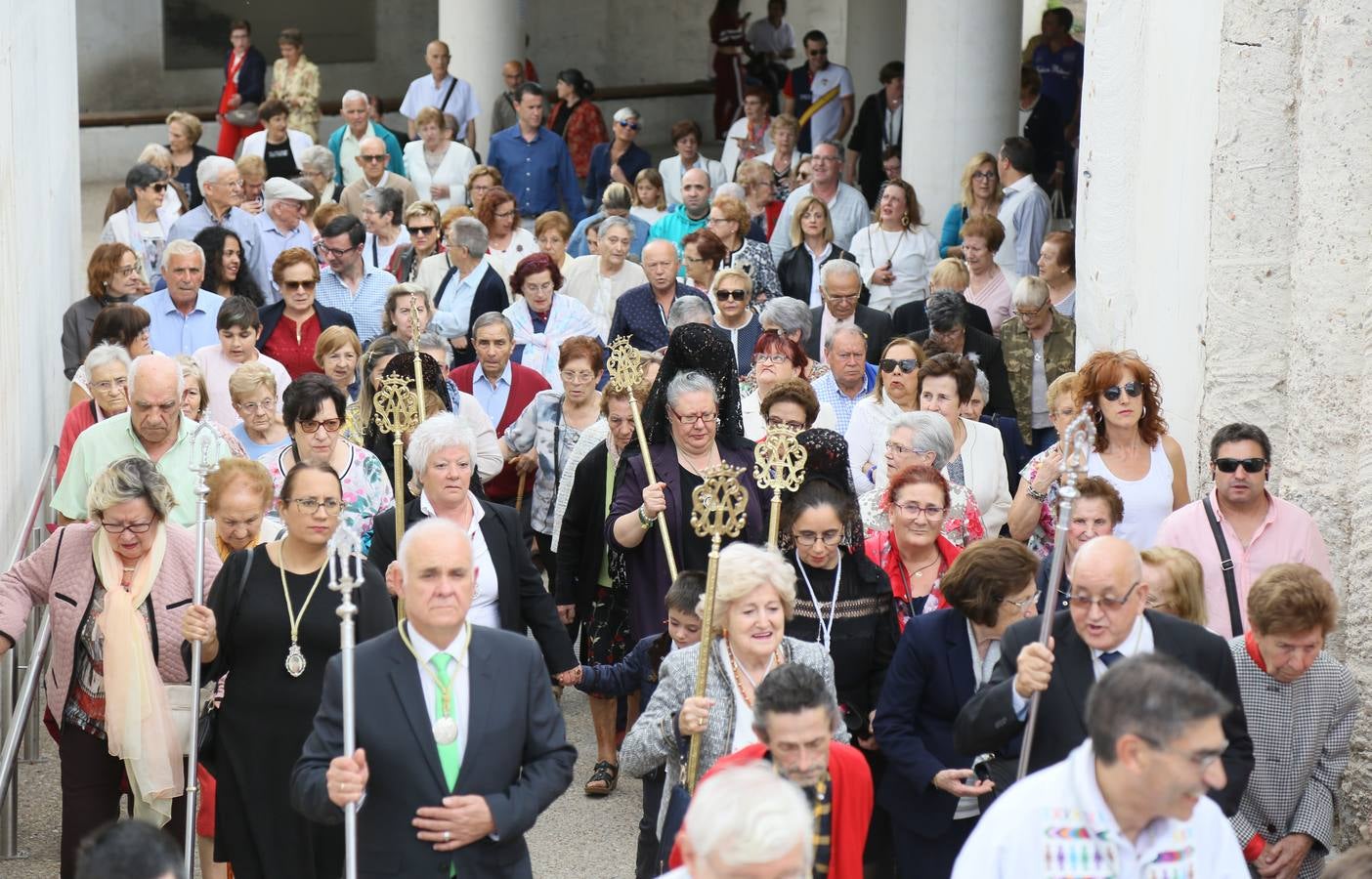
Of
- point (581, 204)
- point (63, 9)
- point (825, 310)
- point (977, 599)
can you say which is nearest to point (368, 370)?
point (825, 310)

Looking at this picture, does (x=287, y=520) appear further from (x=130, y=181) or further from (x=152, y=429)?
(x=130, y=181)

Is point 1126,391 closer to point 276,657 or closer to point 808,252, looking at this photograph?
point 276,657

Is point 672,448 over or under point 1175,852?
over

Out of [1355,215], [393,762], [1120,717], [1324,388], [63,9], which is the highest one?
[63,9]

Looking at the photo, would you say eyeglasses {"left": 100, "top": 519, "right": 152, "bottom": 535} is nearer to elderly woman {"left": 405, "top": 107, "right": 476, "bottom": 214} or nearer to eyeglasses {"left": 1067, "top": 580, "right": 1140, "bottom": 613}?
eyeglasses {"left": 1067, "top": 580, "right": 1140, "bottom": 613}

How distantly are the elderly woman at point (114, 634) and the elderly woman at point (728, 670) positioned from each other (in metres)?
1.77

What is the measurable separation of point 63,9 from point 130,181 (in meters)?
1.24

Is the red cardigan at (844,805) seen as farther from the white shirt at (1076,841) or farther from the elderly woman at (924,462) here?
the elderly woman at (924,462)

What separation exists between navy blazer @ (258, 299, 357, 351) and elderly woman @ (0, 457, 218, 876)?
14.4 ft

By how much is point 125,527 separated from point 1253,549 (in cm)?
404

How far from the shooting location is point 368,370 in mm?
9523

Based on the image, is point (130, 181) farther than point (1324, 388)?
Yes

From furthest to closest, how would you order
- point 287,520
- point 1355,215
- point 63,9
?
1. point 63,9
2. point 1355,215
3. point 287,520

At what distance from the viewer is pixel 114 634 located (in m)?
6.52
